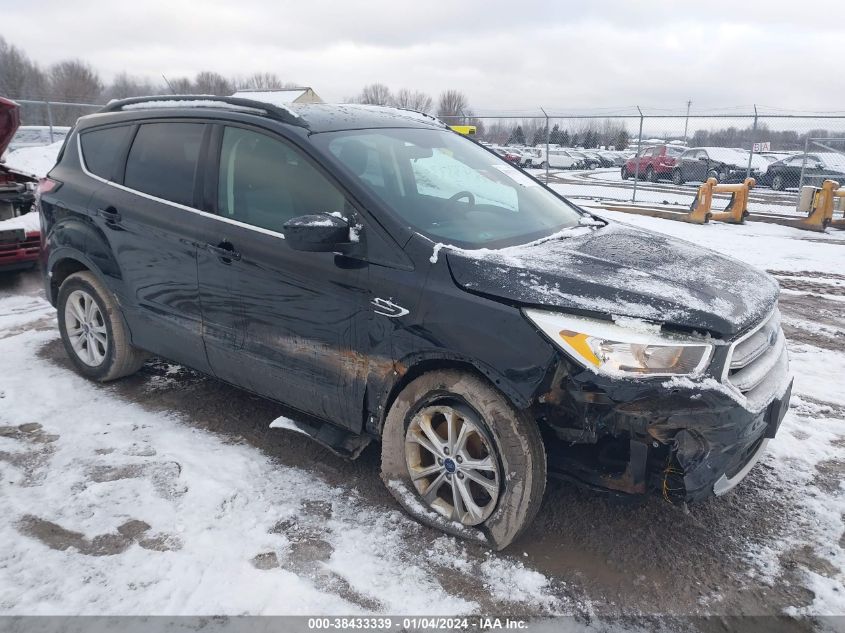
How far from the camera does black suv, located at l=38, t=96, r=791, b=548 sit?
2449 mm

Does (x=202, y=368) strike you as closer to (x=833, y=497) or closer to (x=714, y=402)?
(x=714, y=402)

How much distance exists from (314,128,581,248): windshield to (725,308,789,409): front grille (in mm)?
1119

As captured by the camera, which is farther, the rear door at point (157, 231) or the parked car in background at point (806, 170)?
the parked car in background at point (806, 170)

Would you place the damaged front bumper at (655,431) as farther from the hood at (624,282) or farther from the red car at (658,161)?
the red car at (658,161)

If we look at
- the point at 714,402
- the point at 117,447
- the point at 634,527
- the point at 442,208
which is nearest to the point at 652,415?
the point at 714,402

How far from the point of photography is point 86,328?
4398mm

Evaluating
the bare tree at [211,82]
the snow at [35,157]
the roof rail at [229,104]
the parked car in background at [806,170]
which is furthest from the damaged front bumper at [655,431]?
the bare tree at [211,82]

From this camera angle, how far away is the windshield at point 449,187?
3.08 m

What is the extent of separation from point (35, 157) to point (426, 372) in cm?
1634

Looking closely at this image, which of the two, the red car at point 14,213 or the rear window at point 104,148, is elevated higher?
the rear window at point 104,148

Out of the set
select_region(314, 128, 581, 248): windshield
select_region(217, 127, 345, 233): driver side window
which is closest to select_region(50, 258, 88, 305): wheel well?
select_region(217, 127, 345, 233): driver side window

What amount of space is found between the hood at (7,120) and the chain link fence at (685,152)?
9506 mm

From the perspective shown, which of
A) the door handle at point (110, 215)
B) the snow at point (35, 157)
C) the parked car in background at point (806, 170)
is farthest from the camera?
the parked car in background at point (806, 170)

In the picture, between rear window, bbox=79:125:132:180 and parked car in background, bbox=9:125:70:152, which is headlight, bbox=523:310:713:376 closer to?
rear window, bbox=79:125:132:180
